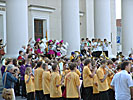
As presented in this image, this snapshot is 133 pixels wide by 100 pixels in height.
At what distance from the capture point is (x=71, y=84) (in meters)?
8.47

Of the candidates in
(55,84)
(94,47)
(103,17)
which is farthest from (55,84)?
(103,17)

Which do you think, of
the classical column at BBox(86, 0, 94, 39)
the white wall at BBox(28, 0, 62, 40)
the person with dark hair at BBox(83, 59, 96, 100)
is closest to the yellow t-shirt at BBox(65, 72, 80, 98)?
the person with dark hair at BBox(83, 59, 96, 100)

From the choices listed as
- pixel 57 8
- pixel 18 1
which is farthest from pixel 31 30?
pixel 18 1

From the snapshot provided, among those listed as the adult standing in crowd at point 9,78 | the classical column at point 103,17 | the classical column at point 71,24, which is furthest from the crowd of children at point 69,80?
the classical column at point 103,17

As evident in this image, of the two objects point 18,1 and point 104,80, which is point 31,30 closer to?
point 18,1

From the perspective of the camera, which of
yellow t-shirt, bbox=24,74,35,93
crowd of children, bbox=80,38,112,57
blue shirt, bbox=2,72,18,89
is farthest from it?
crowd of children, bbox=80,38,112,57

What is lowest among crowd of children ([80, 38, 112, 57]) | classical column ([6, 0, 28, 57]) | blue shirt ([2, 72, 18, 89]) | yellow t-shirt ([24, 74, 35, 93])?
yellow t-shirt ([24, 74, 35, 93])

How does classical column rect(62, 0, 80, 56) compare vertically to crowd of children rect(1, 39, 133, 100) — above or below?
above

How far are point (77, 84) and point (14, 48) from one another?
7.06 metres

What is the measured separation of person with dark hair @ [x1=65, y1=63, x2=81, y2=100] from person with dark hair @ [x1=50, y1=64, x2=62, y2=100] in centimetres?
31

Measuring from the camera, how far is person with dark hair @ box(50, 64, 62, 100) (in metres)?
8.68

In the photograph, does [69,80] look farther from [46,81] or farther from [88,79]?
[88,79]

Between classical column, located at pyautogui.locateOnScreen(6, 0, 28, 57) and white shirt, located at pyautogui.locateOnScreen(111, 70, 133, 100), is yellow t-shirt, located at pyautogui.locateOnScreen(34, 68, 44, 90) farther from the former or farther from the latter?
classical column, located at pyautogui.locateOnScreen(6, 0, 28, 57)

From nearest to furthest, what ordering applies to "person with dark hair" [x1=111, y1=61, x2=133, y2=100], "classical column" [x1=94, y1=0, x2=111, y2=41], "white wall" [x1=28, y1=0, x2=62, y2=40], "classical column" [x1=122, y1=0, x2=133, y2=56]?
"person with dark hair" [x1=111, y1=61, x2=133, y2=100]
"classical column" [x1=94, y1=0, x2=111, y2=41]
"white wall" [x1=28, y1=0, x2=62, y2=40]
"classical column" [x1=122, y1=0, x2=133, y2=56]
